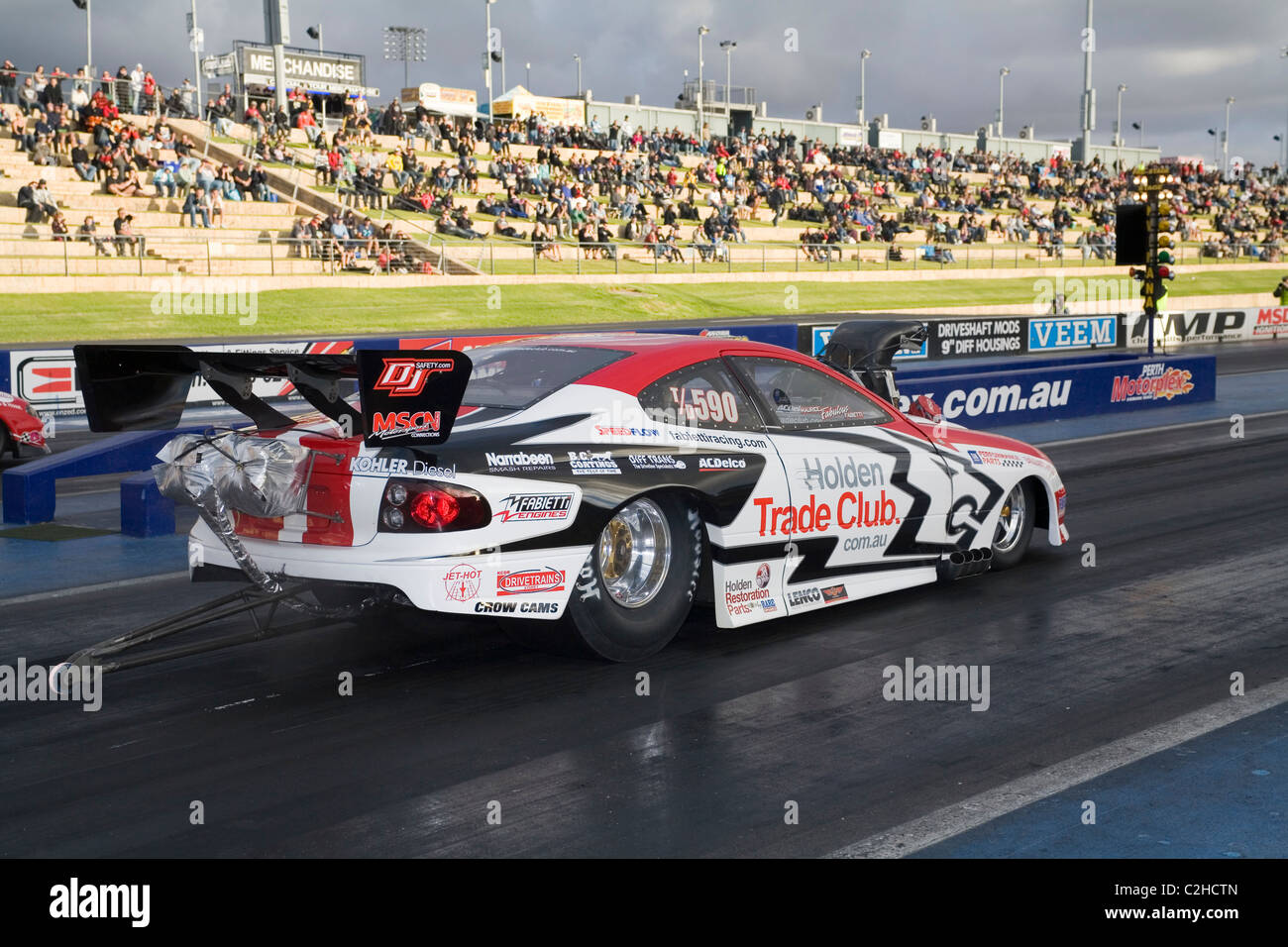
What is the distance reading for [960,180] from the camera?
57.6 meters

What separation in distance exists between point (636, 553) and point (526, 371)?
3.34 feet

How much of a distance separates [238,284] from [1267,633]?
1020 inches

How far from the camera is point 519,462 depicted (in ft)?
17.8

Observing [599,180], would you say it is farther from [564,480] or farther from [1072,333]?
[564,480]

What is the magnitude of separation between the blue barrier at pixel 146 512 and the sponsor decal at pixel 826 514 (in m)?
5.00

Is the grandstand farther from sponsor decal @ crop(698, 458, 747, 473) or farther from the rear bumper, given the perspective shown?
sponsor decal @ crop(698, 458, 747, 473)

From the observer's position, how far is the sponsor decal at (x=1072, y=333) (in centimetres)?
3197

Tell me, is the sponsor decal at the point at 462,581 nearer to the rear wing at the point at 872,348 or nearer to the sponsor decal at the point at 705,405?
the sponsor decal at the point at 705,405

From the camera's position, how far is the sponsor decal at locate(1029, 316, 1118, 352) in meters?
32.0

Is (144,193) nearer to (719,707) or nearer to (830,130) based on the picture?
(719,707)
